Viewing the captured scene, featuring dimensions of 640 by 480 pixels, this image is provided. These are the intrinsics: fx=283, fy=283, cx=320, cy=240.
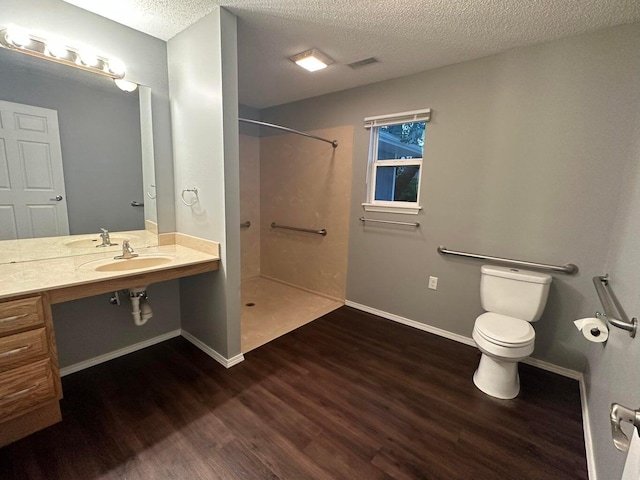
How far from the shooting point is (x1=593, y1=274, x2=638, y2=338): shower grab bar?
1.07 m

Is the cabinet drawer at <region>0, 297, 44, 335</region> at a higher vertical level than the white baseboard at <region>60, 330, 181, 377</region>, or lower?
higher

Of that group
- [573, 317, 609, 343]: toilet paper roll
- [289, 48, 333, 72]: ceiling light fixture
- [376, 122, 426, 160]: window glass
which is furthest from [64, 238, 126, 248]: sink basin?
[573, 317, 609, 343]: toilet paper roll

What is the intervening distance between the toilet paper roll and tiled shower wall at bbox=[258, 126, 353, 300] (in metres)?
2.07

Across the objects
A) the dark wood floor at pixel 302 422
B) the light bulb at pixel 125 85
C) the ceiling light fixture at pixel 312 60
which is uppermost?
the ceiling light fixture at pixel 312 60

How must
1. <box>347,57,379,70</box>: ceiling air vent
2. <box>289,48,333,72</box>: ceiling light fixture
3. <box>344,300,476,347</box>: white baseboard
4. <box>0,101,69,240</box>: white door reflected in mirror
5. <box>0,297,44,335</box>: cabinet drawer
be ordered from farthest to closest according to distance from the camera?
<box>344,300,476,347</box>: white baseboard, <box>347,57,379,70</box>: ceiling air vent, <box>289,48,333,72</box>: ceiling light fixture, <box>0,101,69,240</box>: white door reflected in mirror, <box>0,297,44,335</box>: cabinet drawer

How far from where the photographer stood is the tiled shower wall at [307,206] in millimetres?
3184

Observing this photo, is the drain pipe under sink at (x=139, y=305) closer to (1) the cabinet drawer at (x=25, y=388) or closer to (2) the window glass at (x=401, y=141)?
(1) the cabinet drawer at (x=25, y=388)

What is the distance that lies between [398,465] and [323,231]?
236 centimetres

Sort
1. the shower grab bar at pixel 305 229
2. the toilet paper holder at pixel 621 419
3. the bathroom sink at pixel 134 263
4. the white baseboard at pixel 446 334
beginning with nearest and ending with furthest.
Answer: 1. the toilet paper holder at pixel 621 419
2. the bathroom sink at pixel 134 263
3. the white baseboard at pixel 446 334
4. the shower grab bar at pixel 305 229

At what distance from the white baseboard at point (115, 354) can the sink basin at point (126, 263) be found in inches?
28.9

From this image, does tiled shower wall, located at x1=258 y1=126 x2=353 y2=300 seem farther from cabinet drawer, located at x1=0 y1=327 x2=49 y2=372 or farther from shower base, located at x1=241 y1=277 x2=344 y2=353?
cabinet drawer, located at x1=0 y1=327 x2=49 y2=372

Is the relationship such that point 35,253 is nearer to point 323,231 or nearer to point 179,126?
point 179,126

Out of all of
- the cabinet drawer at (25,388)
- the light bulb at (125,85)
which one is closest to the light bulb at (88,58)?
the light bulb at (125,85)

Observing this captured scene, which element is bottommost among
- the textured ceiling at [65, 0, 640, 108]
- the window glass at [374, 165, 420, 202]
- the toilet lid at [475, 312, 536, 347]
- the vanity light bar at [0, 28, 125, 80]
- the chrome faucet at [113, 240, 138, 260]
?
the toilet lid at [475, 312, 536, 347]
